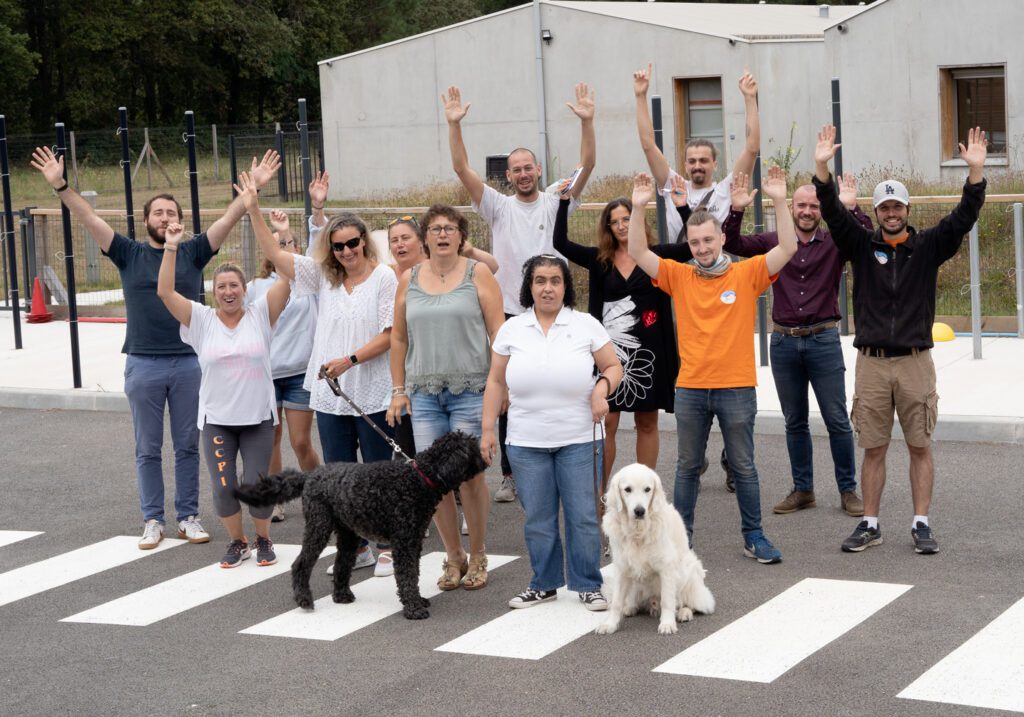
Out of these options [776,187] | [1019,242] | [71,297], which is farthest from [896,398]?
[71,297]

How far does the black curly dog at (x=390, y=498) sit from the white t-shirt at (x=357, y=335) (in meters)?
0.68

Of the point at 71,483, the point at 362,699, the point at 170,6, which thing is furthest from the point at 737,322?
the point at 170,6

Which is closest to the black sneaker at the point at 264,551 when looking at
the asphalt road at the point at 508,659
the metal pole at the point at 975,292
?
the asphalt road at the point at 508,659

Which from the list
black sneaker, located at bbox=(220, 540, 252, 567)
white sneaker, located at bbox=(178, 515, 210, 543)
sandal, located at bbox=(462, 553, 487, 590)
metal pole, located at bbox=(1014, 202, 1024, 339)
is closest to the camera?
sandal, located at bbox=(462, 553, 487, 590)

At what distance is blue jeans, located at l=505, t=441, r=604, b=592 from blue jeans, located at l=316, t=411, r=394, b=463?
1043 mm

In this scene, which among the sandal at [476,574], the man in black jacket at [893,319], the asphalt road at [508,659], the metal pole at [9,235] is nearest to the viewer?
the asphalt road at [508,659]

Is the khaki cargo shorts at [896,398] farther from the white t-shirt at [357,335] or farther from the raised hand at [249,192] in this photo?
the raised hand at [249,192]

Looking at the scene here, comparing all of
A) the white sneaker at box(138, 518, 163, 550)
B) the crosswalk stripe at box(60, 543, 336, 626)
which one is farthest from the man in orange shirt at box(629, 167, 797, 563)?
the white sneaker at box(138, 518, 163, 550)

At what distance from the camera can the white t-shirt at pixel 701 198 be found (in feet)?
30.1

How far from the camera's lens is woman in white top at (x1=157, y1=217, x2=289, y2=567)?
340 inches

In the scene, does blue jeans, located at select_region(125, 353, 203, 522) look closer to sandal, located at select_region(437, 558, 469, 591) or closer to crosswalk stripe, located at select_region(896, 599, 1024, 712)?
sandal, located at select_region(437, 558, 469, 591)

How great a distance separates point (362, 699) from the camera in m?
6.37

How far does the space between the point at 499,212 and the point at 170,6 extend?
4781 centimetres

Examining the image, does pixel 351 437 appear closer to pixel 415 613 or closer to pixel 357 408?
pixel 357 408
